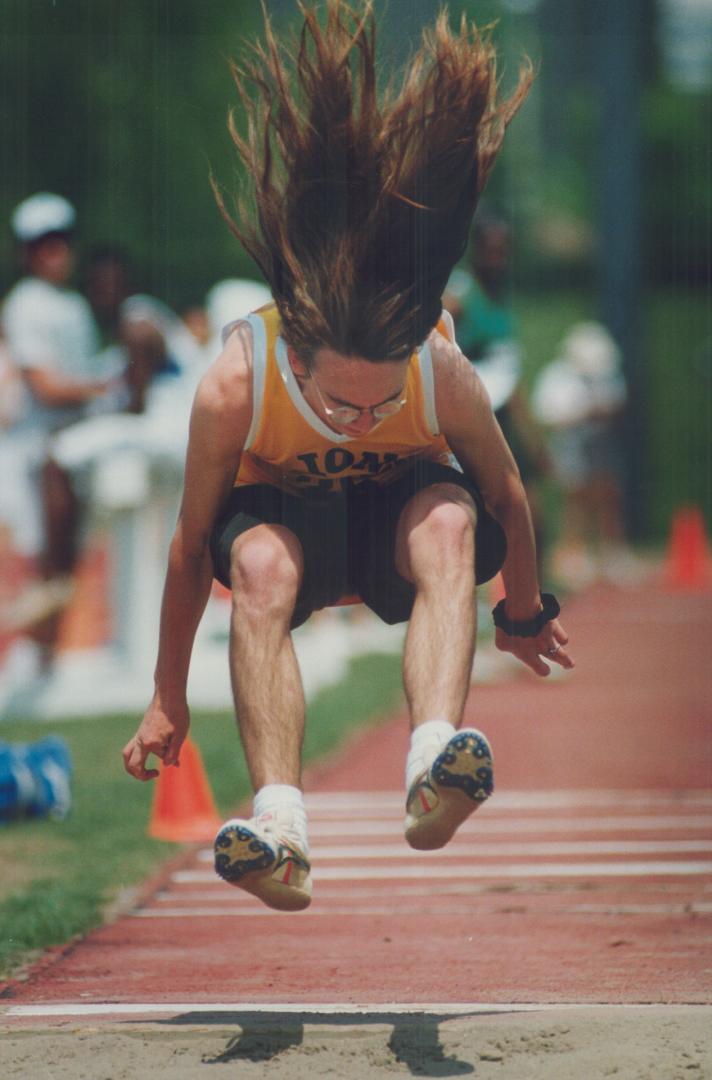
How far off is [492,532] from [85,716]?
6.26 metres

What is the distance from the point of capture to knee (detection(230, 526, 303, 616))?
459 cm

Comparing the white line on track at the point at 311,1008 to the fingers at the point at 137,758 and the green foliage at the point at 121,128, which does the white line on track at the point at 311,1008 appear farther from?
the green foliage at the point at 121,128

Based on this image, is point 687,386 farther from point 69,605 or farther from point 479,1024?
point 479,1024

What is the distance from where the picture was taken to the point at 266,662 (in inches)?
179

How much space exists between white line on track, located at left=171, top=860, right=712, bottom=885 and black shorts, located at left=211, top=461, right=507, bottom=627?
1.99 m

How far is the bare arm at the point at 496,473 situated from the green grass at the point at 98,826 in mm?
1747

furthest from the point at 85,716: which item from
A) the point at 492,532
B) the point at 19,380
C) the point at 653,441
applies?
the point at 653,441

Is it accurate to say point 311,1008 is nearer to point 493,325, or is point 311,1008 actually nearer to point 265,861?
point 265,861

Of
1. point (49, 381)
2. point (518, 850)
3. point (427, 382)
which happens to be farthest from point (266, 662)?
point (49, 381)

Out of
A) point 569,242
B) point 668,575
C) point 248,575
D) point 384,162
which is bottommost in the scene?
point 668,575

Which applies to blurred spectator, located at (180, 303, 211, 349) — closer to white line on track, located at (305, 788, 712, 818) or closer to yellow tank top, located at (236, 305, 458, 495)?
white line on track, located at (305, 788, 712, 818)

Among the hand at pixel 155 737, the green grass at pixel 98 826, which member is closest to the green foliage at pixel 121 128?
the green grass at pixel 98 826

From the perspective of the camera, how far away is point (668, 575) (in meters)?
20.1

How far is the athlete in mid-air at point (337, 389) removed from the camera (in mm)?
4500
